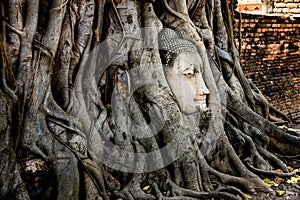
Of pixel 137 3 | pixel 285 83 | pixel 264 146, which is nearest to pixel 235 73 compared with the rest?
pixel 264 146

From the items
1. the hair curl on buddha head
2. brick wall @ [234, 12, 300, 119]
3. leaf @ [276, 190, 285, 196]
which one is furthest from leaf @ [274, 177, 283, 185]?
brick wall @ [234, 12, 300, 119]

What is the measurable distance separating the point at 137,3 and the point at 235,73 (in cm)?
198

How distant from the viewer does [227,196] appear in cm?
342

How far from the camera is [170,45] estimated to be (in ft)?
13.4

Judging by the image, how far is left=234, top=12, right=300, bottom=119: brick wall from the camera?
7043mm

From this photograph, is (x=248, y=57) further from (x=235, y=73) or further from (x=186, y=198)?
(x=186, y=198)

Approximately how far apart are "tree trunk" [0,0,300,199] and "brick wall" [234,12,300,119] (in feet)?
8.31

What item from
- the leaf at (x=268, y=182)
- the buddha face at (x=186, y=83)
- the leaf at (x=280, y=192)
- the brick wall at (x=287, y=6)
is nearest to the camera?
the leaf at (x=280, y=192)

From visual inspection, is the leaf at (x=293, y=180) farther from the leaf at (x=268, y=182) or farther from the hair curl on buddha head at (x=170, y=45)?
the hair curl on buddha head at (x=170, y=45)

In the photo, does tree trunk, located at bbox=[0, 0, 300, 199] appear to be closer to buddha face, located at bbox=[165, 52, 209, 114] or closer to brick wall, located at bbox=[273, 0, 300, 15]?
buddha face, located at bbox=[165, 52, 209, 114]

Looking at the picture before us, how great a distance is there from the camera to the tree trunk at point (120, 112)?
3.02m

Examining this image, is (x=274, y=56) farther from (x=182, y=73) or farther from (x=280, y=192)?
(x=280, y=192)

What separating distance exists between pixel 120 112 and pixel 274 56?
16.0 feet

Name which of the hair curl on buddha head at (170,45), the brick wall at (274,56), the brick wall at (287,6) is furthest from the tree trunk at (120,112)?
the brick wall at (287,6)
